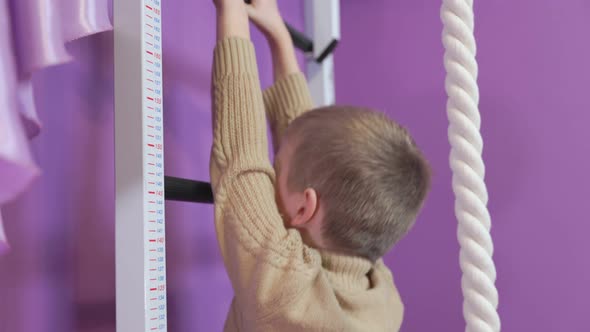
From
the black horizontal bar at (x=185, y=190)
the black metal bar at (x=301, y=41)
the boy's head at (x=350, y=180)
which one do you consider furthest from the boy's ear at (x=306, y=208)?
the black metal bar at (x=301, y=41)

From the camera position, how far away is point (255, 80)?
31.4 inches

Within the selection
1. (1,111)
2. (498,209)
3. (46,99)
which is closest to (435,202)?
(498,209)

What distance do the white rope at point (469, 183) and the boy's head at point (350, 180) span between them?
0.22 metres

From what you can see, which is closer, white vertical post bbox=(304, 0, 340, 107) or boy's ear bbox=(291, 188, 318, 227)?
boy's ear bbox=(291, 188, 318, 227)

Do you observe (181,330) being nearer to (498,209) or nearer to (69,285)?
(69,285)

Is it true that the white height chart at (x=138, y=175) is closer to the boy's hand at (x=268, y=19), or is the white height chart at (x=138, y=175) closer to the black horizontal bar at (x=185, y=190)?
the black horizontal bar at (x=185, y=190)

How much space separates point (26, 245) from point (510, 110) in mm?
1072

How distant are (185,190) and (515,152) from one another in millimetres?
858

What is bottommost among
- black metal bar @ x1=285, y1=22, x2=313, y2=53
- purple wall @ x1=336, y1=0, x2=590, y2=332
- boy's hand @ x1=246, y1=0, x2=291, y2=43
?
purple wall @ x1=336, y1=0, x2=590, y2=332

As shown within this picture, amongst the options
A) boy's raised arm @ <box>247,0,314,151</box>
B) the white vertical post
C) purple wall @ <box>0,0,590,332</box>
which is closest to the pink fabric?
purple wall @ <box>0,0,590,332</box>

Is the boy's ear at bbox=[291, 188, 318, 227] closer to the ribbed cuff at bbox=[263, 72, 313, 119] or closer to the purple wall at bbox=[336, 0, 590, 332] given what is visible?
the ribbed cuff at bbox=[263, 72, 313, 119]

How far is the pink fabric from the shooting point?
481 millimetres

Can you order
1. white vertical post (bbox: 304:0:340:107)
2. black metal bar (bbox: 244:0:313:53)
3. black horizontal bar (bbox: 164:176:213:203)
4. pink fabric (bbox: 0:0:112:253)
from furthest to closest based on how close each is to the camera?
white vertical post (bbox: 304:0:340:107) → black metal bar (bbox: 244:0:313:53) → black horizontal bar (bbox: 164:176:213:203) → pink fabric (bbox: 0:0:112:253)

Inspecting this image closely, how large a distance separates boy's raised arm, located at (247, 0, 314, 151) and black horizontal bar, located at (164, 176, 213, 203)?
21 centimetres
